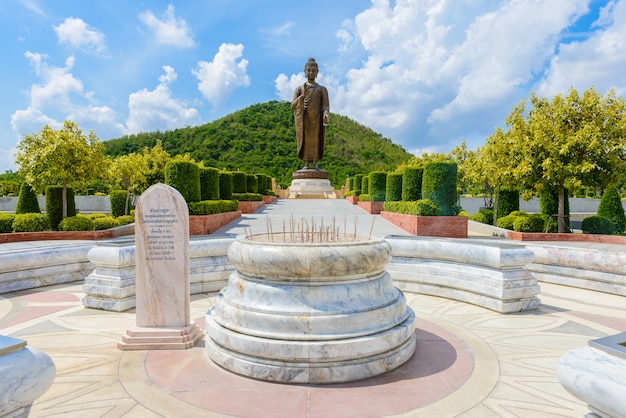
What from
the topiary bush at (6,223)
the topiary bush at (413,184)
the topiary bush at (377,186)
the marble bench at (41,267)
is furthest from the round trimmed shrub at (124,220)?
the topiary bush at (377,186)

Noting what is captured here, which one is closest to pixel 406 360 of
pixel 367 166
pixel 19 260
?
pixel 19 260

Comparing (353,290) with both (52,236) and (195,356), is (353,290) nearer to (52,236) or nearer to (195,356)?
(195,356)

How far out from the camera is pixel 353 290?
373 centimetres

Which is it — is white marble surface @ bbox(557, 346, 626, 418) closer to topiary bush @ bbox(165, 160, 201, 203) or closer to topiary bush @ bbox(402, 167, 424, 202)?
topiary bush @ bbox(165, 160, 201, 203)

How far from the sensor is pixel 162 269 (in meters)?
4.46

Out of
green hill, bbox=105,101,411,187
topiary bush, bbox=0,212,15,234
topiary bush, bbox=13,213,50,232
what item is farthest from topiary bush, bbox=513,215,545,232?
green hill, bbox=105,101,411,187

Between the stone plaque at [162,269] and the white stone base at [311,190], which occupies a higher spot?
the white stone base at [311,190]

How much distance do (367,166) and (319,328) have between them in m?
62.9

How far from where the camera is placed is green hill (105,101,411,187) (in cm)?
6188

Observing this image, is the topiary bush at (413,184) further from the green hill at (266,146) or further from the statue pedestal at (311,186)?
the green hill at (266,146)

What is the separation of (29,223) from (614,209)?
962 inches

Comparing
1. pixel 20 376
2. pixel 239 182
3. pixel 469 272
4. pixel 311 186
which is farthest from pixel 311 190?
pixel 20 376

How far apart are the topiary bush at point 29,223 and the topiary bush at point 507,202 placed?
1926 cm

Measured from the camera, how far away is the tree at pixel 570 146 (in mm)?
12938
